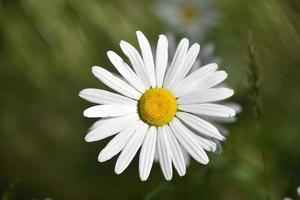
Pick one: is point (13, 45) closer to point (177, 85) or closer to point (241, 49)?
point (241, 49)

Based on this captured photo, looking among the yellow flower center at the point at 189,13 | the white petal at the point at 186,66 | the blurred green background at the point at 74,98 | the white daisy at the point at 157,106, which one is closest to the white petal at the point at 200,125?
the white daisy at the point at 157,106

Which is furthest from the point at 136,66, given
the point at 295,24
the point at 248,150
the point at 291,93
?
the point at 248,150

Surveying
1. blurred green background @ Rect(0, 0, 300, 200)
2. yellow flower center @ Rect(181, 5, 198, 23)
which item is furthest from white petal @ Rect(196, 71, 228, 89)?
yellow flower center @ Rect(181, 5, 198, 23)

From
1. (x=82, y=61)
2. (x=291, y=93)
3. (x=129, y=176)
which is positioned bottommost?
(x=129, y=176)

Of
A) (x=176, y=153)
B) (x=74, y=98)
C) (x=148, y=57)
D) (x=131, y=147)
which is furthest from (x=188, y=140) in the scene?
(x=74, y=98)

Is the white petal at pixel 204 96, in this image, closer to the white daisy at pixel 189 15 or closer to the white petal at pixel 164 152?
the white petal at pixel 164 152

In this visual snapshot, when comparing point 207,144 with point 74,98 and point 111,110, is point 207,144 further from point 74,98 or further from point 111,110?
point 74,98
